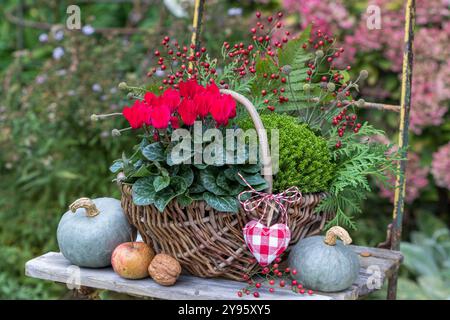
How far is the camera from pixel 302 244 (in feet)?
4.95

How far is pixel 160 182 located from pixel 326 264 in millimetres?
420

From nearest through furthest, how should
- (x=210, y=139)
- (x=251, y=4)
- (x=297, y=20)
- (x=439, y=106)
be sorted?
(x=210, y=139)
(x=439, y=106)
(x=297, y=20)
(x=251, y=4)

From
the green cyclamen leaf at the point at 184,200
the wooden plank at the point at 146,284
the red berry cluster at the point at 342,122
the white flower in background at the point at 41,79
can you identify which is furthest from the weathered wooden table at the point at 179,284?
the white flower in background at the point at 41,79

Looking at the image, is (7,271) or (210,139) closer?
(210,139)

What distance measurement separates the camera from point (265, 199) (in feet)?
4.74

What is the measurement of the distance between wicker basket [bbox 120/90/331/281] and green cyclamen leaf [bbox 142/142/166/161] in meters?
0.11

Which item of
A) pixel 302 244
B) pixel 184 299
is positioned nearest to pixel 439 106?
pixel 302 244

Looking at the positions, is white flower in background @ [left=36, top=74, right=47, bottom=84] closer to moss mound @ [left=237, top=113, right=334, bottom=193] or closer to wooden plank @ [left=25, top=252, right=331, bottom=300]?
wooden plank @ [left=25, top=252, right=331, bottom=300]

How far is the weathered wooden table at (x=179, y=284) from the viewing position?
145cm

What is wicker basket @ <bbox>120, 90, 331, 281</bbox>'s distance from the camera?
1450 mm

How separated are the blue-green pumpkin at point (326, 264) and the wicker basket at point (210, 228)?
76 mm
